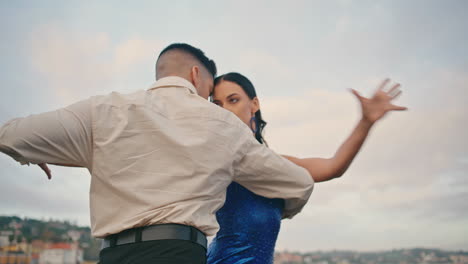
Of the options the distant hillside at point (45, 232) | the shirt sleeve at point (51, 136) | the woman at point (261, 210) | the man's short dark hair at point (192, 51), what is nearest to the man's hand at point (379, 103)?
the woman at point (261, 210)

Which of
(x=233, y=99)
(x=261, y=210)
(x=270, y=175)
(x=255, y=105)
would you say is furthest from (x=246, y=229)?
(x=255, y=105)

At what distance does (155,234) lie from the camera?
6.64 ft

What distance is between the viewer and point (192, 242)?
2.08 meters

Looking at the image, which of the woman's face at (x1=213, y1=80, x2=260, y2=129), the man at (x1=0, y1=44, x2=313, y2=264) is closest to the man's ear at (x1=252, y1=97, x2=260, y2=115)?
the woman's face at (x1=213, y1=80, x2=260, y2=129)

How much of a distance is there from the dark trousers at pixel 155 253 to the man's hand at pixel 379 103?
1.83 m

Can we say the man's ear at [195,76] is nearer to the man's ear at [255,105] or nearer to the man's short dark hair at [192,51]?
the man's short dark hair at [192,51]

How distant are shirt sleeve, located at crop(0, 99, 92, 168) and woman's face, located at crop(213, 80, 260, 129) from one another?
1698 millimetres

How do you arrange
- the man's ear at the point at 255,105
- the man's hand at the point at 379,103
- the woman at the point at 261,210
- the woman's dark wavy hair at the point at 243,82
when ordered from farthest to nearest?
the man's ear at the point at 255,105 < the woman's dark wavy hair at the point at 243,82 < the man's hand at the point at 379,103 < the woman at the point at 261,210

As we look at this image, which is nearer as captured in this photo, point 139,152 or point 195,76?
point 139,152

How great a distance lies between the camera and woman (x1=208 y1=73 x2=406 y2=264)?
9.43 ft

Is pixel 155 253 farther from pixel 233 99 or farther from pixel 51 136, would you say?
pixel 233 99

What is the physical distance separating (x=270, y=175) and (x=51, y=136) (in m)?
1.27

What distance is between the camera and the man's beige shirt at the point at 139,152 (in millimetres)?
2008

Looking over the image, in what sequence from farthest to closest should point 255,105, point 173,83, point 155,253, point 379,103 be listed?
1. point 255,105
2. point 379,103
3. point 173,83
4. point 155,253
